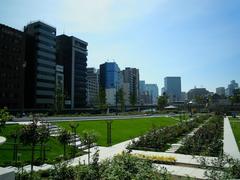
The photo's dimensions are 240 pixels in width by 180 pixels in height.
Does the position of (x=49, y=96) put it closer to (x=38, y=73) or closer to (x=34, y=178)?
(x=38, y=73)

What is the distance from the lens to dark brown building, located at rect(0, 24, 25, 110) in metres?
89.5

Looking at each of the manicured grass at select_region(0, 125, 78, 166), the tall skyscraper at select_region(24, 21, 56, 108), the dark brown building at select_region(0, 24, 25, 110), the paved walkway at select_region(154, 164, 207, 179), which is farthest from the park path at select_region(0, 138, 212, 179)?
the tall skyscraper at select_region(24, 21, 56, 108)

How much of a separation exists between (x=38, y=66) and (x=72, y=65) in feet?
85.6

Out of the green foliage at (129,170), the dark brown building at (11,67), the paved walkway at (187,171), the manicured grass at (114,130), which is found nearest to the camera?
the green foliage at (129,170)

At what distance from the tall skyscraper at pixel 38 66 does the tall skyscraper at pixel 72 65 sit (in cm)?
1837

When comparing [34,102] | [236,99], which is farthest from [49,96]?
[236,99]

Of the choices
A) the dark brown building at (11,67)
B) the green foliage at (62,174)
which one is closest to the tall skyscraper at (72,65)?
the dark brown building at (11,67)

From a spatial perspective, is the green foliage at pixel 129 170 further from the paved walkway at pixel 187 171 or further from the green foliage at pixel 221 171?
the paved walkway at pixel 187 171

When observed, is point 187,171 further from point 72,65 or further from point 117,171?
point 72,65

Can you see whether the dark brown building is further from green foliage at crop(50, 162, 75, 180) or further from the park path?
green foliage at crop(50, 162, 75, 180)

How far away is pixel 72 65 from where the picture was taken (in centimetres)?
13562

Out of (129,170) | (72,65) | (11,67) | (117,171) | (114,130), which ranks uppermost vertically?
(72,65)

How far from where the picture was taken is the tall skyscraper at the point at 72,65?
5300 inches

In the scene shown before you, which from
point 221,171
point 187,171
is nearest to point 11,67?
point 187,171
